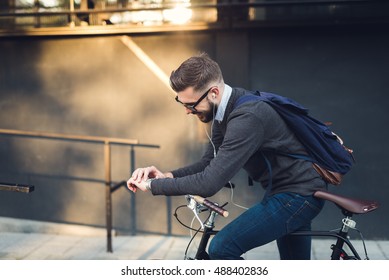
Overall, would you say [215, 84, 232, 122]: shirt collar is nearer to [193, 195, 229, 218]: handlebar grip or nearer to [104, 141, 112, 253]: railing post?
[193, 195, 229, 218]: handlebar grip

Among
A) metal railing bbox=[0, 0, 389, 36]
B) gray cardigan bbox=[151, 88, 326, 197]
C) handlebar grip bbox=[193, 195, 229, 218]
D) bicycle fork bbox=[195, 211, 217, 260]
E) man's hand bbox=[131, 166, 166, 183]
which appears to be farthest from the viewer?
metal railing bbox=[0, 0, 389, 36]

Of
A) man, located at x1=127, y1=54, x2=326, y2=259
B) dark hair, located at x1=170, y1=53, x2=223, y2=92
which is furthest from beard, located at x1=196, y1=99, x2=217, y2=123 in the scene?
dark hair, located at x1=170, y1=53, x2=223, y2=92

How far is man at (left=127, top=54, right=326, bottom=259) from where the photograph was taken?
252 cm

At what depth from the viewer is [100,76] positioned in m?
5.48

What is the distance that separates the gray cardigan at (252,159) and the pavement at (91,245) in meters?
2.31

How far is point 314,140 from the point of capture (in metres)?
2.70

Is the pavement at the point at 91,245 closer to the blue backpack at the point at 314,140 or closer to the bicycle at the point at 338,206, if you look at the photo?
the bicycle at the point at 338,206

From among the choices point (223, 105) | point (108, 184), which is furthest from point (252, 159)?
point (108, 184)

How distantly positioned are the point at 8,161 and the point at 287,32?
11.9ft

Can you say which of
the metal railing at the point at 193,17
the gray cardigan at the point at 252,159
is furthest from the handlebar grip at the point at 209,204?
the metal railing at the point at 193,17

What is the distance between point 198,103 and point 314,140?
69cm
